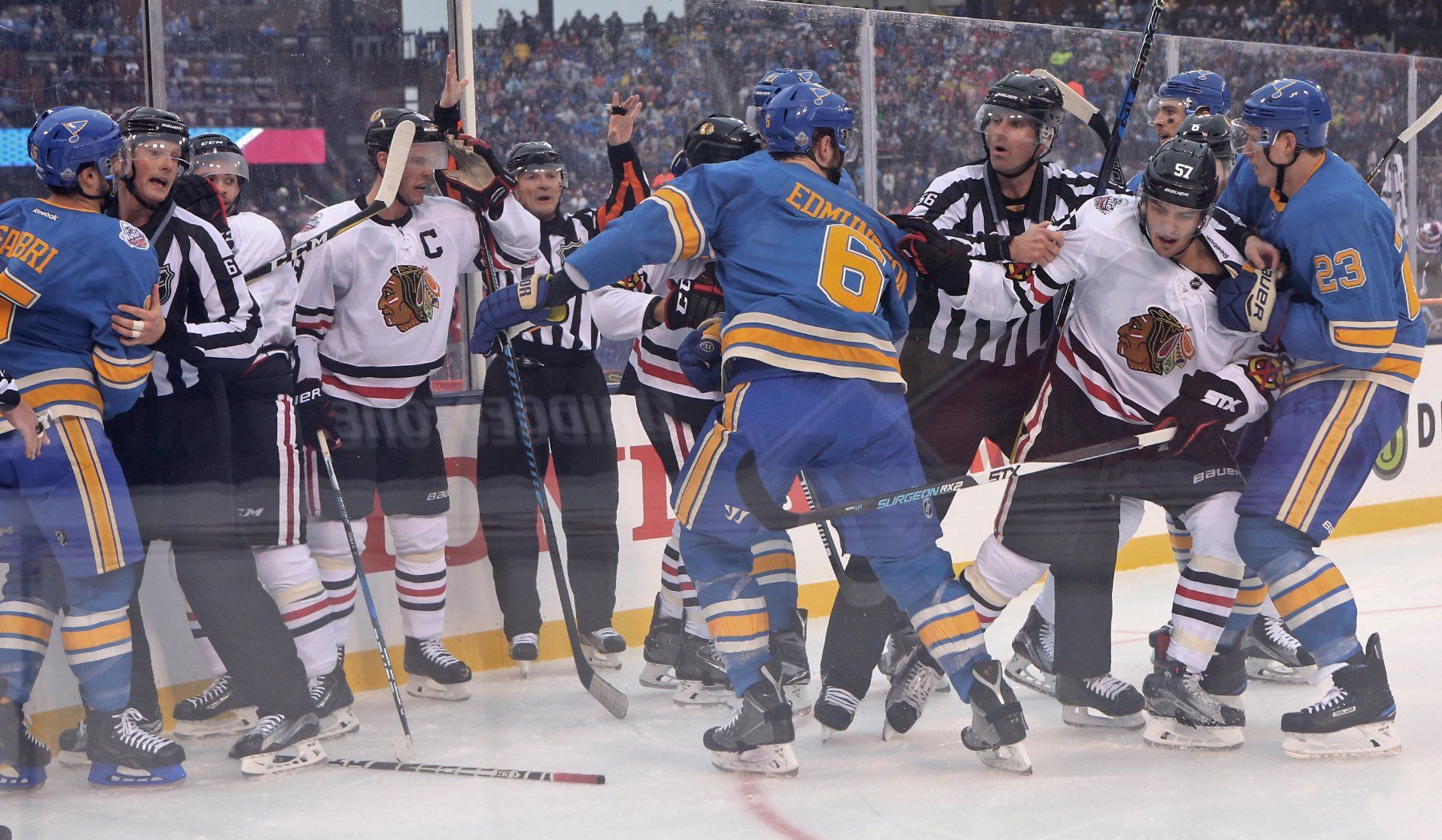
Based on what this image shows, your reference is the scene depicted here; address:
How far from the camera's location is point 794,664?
294 centimetres

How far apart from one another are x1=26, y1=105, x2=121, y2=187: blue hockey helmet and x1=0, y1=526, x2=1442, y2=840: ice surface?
39.7 inches

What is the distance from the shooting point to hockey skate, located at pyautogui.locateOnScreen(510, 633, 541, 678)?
323 centimetres

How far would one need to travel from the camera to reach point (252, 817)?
2307 millimetres

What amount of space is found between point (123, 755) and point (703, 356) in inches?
46.4

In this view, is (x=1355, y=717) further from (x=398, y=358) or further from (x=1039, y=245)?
(x=398, y=358)

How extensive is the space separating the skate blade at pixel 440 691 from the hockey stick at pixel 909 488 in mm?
852

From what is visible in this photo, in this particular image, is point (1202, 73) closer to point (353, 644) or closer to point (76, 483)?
point (353, 644)

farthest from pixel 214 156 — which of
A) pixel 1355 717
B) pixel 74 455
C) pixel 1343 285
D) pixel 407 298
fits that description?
pixel 1355 717

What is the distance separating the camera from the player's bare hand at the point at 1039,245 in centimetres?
255

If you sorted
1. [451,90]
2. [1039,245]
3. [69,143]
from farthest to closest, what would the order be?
[451,90]
[1039,245]
[69,143]

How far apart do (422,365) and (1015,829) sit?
1554 millimetres

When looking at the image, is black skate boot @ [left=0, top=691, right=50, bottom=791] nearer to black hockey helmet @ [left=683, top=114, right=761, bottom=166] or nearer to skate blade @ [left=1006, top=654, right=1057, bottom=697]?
black hockey helmet @ [left=683, top=114, right=761, bottom=166]

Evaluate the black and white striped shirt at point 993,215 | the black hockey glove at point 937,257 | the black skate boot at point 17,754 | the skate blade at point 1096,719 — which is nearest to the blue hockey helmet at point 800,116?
the black hockey glove at point 937,257

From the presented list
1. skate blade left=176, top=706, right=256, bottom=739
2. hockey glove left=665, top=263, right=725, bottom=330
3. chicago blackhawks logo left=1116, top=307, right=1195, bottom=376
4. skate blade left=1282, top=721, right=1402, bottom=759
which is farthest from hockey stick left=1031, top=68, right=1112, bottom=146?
skate blade left=176, top=706, right=256, bottom=739
